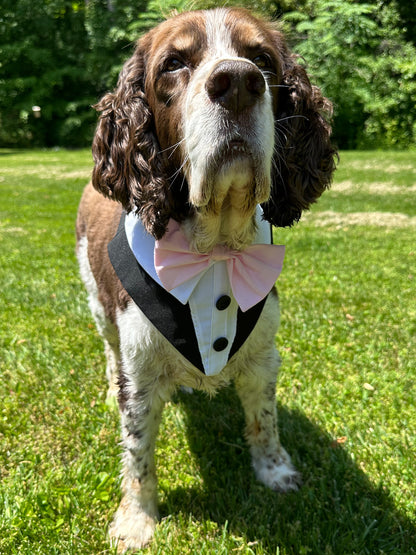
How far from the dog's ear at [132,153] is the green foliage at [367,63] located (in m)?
20.8

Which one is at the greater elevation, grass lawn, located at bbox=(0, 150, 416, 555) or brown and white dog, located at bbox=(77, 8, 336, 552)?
brown and white dog, located at bbox=(77, 8, 336, 552)

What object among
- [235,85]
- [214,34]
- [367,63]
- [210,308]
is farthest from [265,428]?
[367,63]

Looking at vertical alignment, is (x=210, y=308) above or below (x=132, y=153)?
below

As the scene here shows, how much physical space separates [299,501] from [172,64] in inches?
92.7

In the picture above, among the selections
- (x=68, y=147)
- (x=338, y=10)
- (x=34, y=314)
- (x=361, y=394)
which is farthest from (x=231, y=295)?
(x=68, y=147)

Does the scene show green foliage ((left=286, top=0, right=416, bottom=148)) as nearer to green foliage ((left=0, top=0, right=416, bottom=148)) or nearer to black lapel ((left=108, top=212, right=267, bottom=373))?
green foliage ((left=0, top=0, right=416, bottom=148))

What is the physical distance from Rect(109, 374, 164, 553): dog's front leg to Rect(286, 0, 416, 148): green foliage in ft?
69.8

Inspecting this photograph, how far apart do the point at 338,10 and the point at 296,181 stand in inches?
848

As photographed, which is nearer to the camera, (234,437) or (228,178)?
(228,178)

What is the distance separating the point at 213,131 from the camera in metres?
1.90

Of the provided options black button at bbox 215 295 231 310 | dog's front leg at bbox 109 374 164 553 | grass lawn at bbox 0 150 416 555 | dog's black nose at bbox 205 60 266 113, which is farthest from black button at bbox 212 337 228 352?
dog's black nose at bbox 205 60 266 113

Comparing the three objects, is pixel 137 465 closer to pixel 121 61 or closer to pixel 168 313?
pixel 168 313

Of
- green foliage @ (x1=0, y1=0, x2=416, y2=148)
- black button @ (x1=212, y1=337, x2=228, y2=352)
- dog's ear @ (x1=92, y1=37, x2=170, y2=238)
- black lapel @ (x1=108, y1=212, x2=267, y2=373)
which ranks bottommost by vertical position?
green foliage @ (x1=0, y1=0, x2=416, y2=148)

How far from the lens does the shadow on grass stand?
2508 millimetres
